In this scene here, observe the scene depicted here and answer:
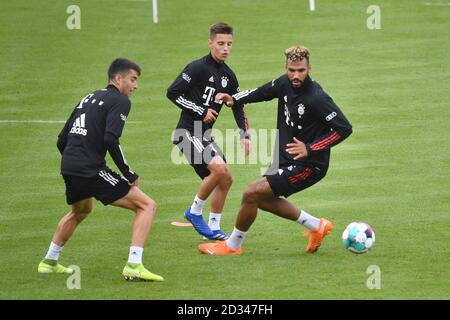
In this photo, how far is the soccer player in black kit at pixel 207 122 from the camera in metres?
13.6

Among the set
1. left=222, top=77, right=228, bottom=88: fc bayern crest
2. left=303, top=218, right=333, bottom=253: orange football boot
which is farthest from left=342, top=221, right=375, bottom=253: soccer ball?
left=222, top=77, right=228, bottom=88: fc bayern crest

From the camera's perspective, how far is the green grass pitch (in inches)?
449

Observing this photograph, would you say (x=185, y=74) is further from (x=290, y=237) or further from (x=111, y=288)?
(x=111, y=288)

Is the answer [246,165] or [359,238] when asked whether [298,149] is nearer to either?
[359,238]

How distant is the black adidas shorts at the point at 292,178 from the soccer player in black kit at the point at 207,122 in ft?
4.51

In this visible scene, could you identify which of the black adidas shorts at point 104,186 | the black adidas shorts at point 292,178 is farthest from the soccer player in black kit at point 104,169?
the black adidas shorts at point 292,178

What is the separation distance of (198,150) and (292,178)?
6.06 ft

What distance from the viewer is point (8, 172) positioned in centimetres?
1791

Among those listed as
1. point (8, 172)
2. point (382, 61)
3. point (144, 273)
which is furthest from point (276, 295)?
point (382, 61)

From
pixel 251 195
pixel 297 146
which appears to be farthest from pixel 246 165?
pixel 297 146

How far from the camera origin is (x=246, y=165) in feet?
60.6

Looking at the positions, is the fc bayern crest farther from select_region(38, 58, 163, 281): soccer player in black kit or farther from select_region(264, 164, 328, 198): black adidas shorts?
select_region(38, 58, 163, 281): soccer player in black kit

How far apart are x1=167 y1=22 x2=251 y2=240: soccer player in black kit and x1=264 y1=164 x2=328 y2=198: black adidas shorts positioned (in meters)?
1.37

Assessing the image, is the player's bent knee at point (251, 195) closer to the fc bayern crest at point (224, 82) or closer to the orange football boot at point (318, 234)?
the orange football boot at point (318, 234)
